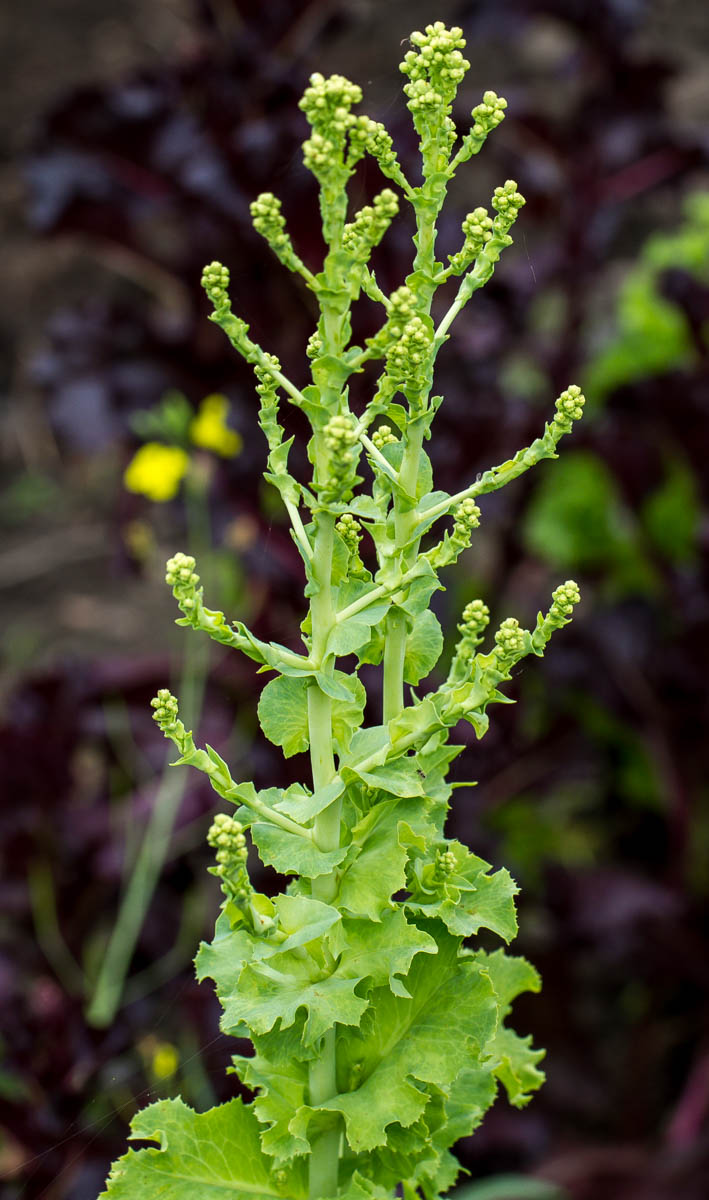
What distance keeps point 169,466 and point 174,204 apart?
556 millimetres

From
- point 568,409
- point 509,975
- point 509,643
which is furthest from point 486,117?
point 509,975

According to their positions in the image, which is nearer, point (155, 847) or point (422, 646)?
point (422, 646)

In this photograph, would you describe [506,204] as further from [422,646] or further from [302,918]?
[302,918]

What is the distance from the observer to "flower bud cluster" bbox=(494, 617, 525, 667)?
57 cm

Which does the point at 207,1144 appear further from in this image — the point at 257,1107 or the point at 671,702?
the point at 671,702

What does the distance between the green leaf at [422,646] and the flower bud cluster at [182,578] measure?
13 cm

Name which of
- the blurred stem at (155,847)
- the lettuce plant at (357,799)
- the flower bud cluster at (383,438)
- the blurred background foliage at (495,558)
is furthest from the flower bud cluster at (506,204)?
the blurred background foliage at (495,558)

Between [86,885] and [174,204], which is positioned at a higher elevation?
[174,204]

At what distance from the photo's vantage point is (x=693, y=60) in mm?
4406

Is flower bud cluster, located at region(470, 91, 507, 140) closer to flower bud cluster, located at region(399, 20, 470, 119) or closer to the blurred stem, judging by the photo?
flower bud cluster, located at region(399, 20, 470, 119)

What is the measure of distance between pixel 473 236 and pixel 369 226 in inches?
2.5

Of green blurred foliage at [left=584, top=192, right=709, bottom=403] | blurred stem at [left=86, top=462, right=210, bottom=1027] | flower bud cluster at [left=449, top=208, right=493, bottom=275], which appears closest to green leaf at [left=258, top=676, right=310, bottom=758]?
flower bud cluster at [left=449, top=208, right=493, bottom=275]

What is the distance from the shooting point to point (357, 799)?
0.60 m

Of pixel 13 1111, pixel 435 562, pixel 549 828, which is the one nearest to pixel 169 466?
pixel 13 1111
